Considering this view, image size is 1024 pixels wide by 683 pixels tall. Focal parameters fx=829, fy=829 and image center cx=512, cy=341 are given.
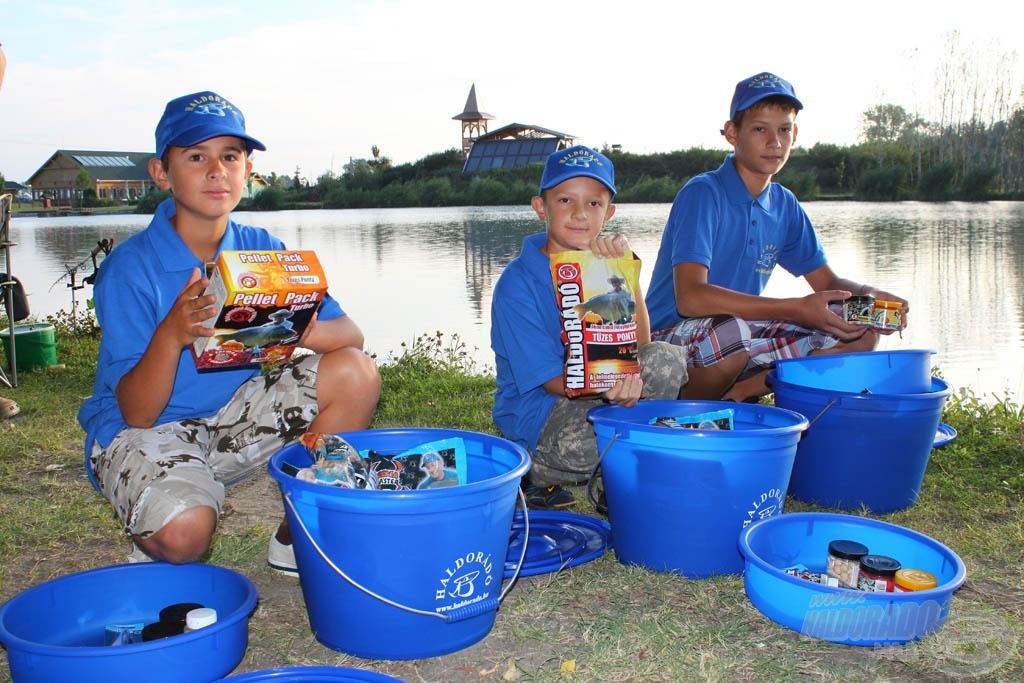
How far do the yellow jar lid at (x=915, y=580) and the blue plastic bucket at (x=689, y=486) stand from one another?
0.35 meters

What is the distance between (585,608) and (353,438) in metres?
0.71

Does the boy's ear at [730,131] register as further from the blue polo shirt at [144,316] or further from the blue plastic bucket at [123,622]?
the blue plastic bucket at [123,622]

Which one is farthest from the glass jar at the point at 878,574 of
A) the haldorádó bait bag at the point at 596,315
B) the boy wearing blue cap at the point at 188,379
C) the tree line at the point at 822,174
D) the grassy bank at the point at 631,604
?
the tree line at the point at 822,174

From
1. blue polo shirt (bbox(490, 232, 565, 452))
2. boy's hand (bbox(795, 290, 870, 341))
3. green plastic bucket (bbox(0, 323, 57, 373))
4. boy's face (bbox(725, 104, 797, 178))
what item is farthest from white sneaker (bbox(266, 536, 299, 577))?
green plastic bucket (bbox(0, 323, 57, 373))

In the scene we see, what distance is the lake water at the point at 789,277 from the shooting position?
5965 millimetres

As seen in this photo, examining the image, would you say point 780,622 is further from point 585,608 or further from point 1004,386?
point 1004,386

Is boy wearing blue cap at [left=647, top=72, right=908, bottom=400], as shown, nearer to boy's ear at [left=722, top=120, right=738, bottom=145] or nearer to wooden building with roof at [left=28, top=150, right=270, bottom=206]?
boy's ear at [left=722, top=120, right=738, bottom=145]

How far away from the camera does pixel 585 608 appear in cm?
202

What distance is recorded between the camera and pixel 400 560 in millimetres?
1655

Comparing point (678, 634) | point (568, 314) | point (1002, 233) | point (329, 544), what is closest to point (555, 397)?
point (568, 314)

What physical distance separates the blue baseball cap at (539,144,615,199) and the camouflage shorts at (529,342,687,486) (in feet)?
1.78

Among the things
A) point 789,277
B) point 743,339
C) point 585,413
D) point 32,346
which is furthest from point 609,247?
point 789,277

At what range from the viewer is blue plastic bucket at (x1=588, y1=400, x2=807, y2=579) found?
6.67 ft

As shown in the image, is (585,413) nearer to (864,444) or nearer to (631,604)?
(631,604)
